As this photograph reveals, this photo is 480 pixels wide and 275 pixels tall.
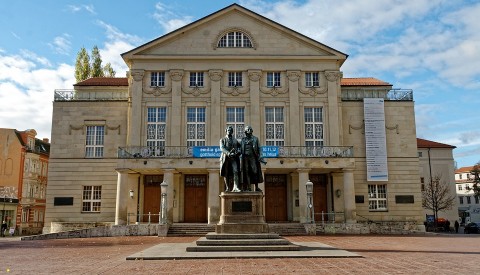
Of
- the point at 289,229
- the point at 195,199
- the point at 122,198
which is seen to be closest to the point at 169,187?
the point at 122,198

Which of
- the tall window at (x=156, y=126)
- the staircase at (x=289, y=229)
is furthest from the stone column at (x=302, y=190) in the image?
the tall window at (x=156, y=126)

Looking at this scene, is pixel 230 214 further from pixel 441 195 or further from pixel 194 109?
pixel 441 195

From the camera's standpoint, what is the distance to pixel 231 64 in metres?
37.2

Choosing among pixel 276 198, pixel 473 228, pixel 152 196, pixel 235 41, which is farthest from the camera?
pixel 473 228

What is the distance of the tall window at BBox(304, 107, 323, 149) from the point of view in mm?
36375

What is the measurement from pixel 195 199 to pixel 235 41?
13294 mm

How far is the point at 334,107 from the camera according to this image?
36656 mm

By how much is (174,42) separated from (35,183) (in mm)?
25024

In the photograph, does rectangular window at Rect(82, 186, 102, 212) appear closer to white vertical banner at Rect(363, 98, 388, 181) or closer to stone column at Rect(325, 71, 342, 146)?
stone column at Rect(325, 71, 342, 146)

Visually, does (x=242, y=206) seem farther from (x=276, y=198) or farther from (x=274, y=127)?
(x=274, y=127)

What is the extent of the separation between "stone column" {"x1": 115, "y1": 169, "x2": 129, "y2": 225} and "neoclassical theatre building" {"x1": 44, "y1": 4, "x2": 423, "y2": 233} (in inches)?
82.4

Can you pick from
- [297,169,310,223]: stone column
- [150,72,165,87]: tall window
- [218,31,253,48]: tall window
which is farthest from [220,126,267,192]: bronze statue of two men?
[218,31,253,48]: tall window

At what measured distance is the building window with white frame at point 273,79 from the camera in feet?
123

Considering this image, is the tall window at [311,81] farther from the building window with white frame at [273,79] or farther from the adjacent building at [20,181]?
the adjacent building at [20,181]
